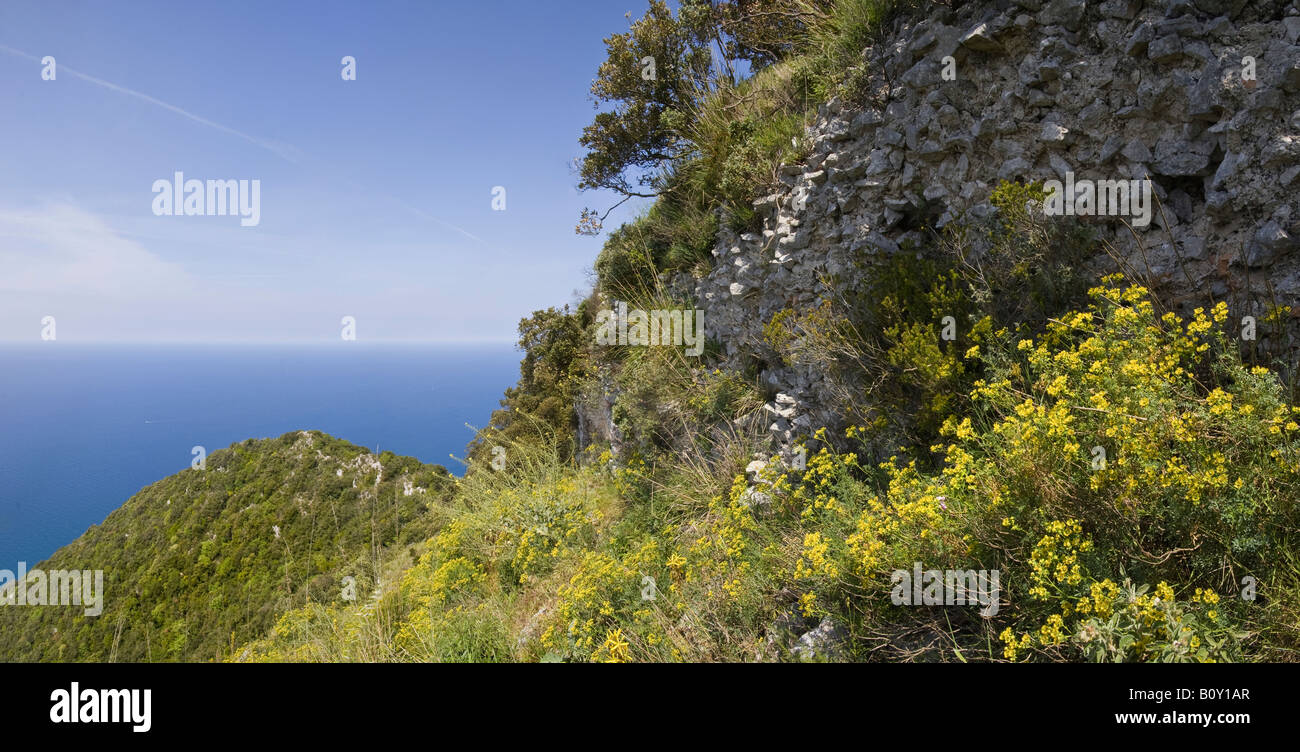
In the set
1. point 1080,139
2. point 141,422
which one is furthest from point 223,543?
point 141,422

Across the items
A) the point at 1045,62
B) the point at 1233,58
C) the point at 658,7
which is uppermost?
the point at 658,7

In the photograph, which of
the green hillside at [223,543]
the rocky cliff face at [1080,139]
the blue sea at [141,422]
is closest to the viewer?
the rocky cliff face at [1080,139]

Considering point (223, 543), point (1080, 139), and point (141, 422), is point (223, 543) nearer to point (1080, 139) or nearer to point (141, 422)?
point (1080, 139)

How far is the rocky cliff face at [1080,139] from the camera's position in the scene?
2766 mm

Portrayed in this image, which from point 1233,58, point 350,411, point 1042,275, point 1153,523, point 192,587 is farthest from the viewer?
point 350,411

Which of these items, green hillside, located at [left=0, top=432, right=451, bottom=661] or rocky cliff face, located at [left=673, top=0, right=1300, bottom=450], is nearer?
rocky cliff face, located at [left=673, top=0, right=1300, bottom=450]

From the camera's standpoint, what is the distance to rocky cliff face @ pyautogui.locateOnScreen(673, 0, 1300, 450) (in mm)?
2766

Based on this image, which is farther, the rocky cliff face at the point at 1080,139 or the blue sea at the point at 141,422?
the blue sea at the point at 141,422

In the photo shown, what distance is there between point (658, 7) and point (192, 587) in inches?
907

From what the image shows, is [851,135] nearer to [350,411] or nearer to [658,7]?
[658,7]

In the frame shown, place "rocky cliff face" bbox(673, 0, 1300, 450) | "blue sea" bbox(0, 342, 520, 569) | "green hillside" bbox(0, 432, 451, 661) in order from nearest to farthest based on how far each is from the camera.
Answer: "rocky cliff face" bbox(673, 0, 1300, 450)
"green hillside" bbox(0, 432, 451, 661)
"blue sea" bbox(0, 342, 520, 569)
